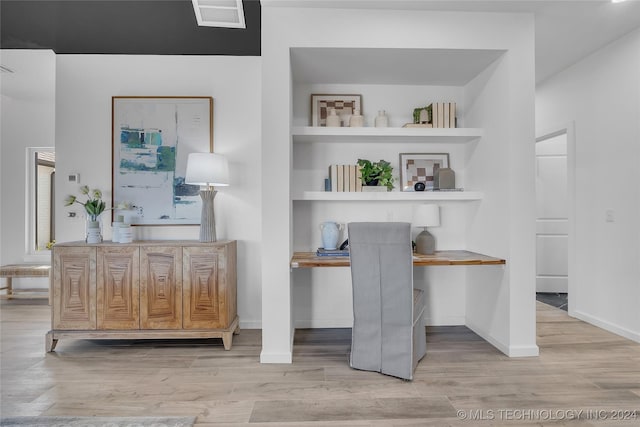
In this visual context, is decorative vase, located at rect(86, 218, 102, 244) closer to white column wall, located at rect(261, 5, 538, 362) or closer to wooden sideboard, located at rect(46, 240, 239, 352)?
wooden sideboard, located at rect(46, 240, 239, 352)

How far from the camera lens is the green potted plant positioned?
→ 11.0 feet

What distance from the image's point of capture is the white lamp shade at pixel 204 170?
125 inches

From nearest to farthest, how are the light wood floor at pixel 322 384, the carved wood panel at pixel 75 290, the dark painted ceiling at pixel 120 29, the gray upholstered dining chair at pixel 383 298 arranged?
the light wood floor at pixel 322 384, the gray upholstered dining chair at pixel 383 298, the dark painted ceiling at pixel 120 29, the carved wood panel at pixel 75 290

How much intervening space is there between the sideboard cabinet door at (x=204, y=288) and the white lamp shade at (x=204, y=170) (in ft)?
1.85

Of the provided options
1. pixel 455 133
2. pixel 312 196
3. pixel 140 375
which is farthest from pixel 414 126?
pixel 140 375

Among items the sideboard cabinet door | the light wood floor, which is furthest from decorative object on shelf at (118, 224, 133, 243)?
the light wood floor

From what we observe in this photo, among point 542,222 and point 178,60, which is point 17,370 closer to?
point 178,60

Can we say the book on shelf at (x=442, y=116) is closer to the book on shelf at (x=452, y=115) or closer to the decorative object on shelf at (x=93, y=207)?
the book on shelf at (x=452, y=115)

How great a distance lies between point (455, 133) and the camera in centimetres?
326

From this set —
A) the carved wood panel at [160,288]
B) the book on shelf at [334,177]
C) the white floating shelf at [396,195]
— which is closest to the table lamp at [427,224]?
the white floating shelf at [396,195]

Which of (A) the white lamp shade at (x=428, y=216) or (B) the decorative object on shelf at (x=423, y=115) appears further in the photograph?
(B) the decorative object on shelf at (x=423, y=115)

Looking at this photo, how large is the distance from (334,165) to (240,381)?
1.98m

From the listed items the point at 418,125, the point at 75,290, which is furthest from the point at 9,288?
the point at 418,125

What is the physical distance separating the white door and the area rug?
4.99 m
